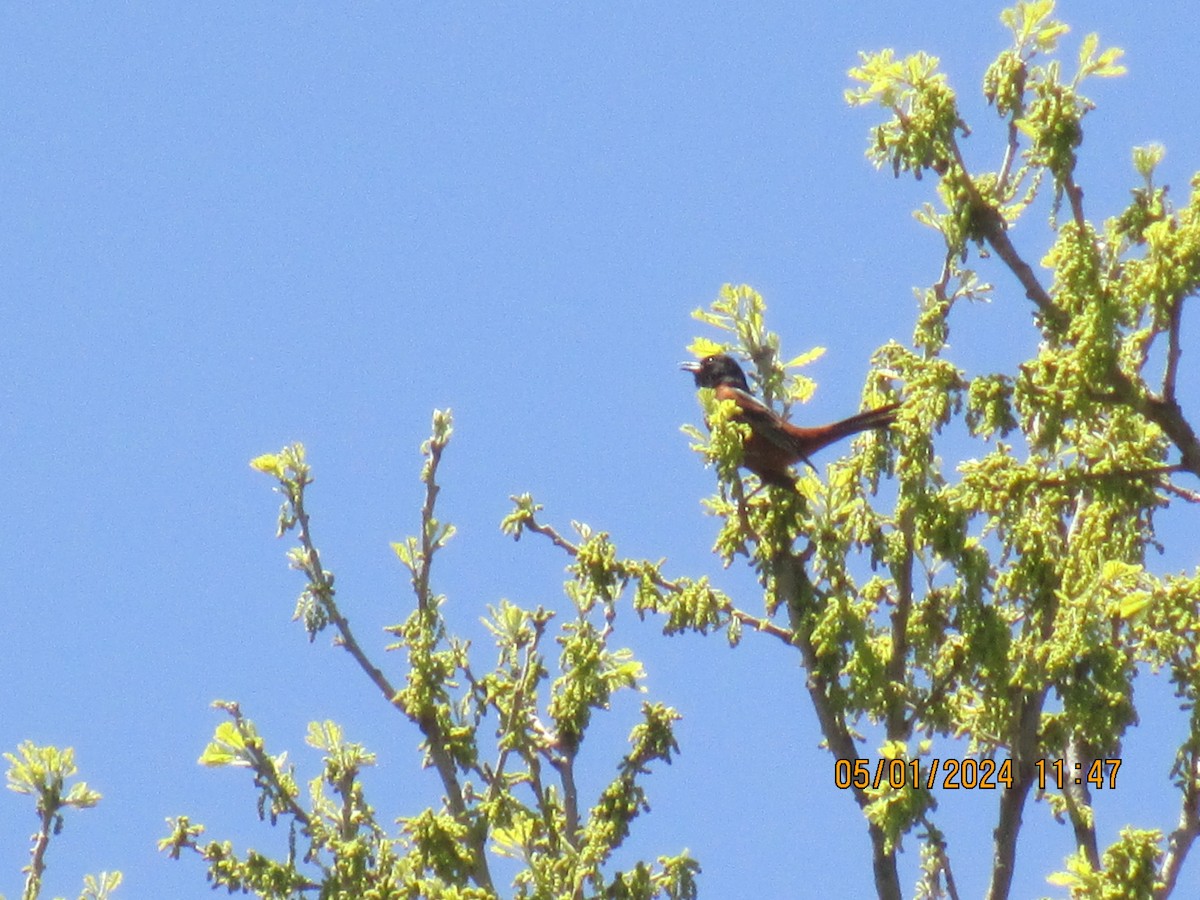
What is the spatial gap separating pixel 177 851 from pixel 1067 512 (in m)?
3.27

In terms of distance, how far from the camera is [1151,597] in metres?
4.41

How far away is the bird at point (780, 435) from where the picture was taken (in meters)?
5.86

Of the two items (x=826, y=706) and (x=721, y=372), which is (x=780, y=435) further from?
(x=721, y=372)

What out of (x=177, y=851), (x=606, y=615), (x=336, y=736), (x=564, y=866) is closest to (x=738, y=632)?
(x=606, y=615)

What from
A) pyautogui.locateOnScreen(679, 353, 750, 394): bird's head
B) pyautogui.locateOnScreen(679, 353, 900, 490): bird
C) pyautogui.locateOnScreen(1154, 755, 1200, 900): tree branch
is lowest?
pyautogui.locateOnScreen(1154, 755, 1200, 900): tree branch

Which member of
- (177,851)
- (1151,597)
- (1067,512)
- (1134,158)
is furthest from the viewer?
(1067,512)

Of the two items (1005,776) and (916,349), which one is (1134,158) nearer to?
(916,349)

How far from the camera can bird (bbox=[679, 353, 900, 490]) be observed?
5.86 metres

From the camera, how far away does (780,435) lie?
647 cm

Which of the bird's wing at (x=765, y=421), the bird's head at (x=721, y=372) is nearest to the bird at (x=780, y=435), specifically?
the bird's wing at (x=765, y=421)

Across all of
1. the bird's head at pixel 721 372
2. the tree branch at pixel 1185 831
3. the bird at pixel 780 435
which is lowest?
the tree branch at pixel 1185 831

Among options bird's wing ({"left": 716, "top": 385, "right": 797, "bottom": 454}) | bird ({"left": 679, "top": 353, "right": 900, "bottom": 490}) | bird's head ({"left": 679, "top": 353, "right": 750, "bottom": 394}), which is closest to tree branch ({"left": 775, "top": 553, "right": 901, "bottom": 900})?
bird ({"left": 679, "top": 353, "right": 900, "bottom": 490})

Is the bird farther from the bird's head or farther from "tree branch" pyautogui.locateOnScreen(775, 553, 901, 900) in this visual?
the bird's head

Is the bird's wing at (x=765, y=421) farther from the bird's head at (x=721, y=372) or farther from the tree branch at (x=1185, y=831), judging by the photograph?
the tree branch at (x=1185, y=831)
